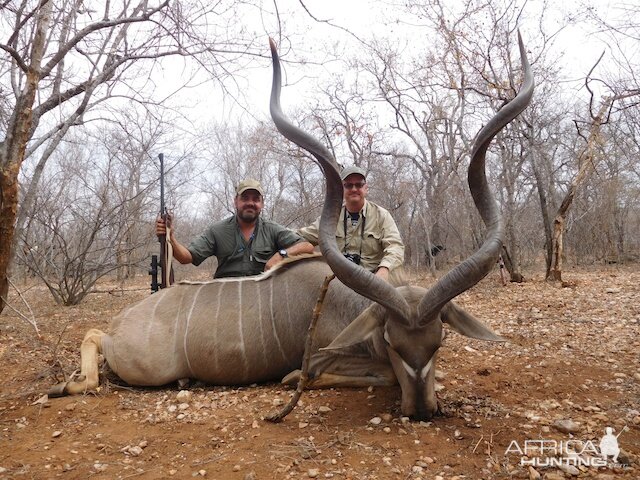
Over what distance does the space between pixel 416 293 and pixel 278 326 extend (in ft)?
3.67

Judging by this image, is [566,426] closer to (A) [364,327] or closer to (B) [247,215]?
(A) [364,327]

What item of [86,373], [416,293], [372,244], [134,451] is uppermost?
[372,244]

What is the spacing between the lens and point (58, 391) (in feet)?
10.2

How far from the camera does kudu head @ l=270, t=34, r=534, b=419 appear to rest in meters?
2.39

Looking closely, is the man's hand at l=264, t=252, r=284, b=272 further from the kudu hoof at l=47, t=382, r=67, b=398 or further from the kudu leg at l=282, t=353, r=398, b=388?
the kudu hoof at l=47, t=382, r=67, b=398

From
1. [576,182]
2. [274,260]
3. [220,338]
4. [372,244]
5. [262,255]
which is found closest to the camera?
[220,338]

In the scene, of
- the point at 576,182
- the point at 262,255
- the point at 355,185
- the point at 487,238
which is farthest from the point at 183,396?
the point at 576,182

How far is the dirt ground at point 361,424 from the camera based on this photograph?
1998mm

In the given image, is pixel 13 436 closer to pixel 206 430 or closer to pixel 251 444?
pixel 206 430

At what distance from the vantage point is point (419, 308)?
2.39 m

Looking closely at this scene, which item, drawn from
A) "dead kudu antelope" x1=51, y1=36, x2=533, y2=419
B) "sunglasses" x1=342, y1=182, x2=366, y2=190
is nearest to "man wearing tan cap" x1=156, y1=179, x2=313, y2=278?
"sunglasses" x1=342, y1=182, x2=366, y2=190

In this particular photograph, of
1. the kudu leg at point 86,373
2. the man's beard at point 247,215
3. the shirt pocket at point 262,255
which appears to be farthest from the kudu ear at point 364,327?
the man's beard at point 247,215

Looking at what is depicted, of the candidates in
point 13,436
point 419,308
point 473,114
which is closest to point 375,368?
point 419,308

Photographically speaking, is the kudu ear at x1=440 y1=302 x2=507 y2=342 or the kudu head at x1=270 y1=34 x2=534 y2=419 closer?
the kudu head at x1=270 y1=34 x2=534 y2=419
